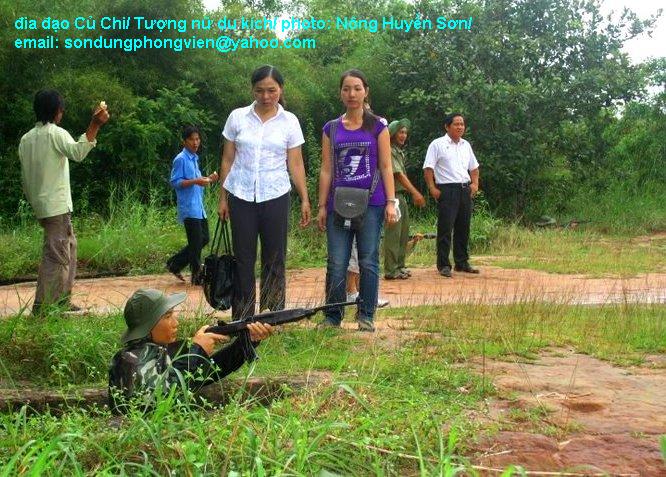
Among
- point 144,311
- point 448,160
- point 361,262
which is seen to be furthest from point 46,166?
point 448,160

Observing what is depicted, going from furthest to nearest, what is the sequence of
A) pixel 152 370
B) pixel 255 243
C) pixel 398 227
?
pixel 398 227
pixel 255 243
pixel 152 370

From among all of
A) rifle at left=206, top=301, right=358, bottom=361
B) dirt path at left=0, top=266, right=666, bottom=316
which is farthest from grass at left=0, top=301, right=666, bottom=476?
dirt path at left=0, top=266, right=666, bottom=316

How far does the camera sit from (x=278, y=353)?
6.17 metres

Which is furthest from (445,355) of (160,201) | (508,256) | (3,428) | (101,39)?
(101,39)

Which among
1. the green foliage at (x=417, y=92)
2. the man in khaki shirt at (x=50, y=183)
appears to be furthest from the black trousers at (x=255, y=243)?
the green foliage at (x=417, y=92)

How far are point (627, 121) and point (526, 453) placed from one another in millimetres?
19405

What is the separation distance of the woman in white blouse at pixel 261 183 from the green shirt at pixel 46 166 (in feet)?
4.31

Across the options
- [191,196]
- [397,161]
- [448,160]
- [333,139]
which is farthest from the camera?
[448,160]

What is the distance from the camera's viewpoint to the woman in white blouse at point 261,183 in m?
6.96

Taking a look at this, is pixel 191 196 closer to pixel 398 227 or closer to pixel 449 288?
pixel 398 227

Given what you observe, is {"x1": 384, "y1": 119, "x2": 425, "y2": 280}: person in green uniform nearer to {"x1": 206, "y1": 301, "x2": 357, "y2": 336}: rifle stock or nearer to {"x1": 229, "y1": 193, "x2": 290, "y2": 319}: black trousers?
{"x1": 229, "y1": 193, "x2": 290, "y2": 319}: black trousers

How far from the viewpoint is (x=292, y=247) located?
12.6 metres

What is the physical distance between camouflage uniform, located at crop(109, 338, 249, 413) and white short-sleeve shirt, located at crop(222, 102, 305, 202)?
7.46ft

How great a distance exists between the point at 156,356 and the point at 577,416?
1.89 metres
